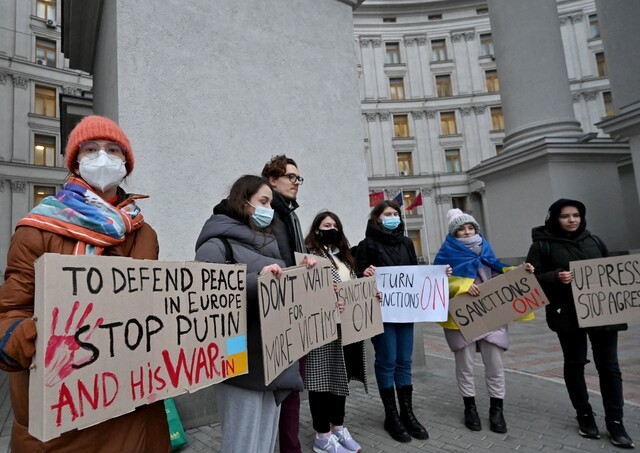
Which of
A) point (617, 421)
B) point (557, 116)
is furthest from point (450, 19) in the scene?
point (617, 421)

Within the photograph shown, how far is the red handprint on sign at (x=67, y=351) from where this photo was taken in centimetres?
131

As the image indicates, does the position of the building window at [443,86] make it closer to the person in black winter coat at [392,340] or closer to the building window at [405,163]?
the building window at [405,163]

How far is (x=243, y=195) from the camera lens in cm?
239

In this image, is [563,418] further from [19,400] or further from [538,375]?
[19,400]

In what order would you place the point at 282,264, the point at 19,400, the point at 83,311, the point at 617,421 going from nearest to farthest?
the point at 83,311 < the point at 19,400 < the point at 282,264 < the point at 617,421

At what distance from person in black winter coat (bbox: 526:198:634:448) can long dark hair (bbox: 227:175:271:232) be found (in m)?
2.67

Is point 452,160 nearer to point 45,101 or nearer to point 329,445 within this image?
point 45,101

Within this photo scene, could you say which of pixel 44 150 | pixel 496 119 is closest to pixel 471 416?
pixel 44 150

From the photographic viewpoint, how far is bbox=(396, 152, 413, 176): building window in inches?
1506

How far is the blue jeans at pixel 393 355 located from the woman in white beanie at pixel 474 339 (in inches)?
18.8

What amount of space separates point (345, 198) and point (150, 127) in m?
2.70

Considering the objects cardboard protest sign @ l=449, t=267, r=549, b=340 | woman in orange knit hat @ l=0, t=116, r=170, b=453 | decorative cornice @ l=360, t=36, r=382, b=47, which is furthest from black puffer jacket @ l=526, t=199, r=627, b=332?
decorative cornice @ l=360, t=36, r=382, b=47

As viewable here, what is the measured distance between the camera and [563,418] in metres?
3.84

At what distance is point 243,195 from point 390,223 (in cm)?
172
